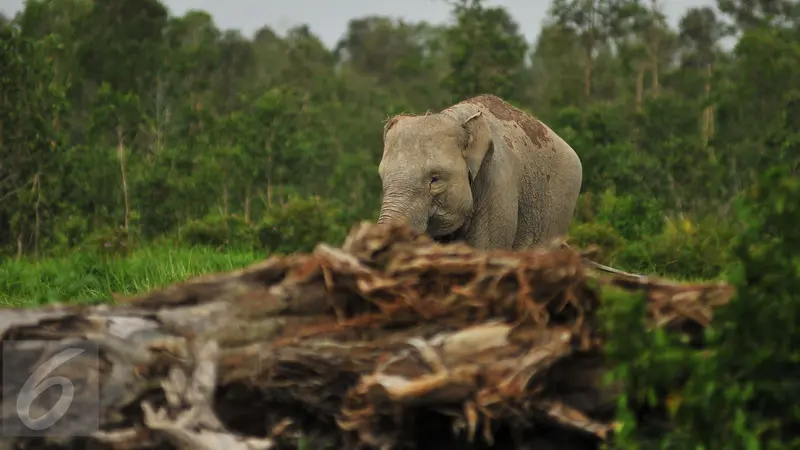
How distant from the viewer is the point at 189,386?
396cm

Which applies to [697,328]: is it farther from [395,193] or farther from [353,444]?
[395,193]

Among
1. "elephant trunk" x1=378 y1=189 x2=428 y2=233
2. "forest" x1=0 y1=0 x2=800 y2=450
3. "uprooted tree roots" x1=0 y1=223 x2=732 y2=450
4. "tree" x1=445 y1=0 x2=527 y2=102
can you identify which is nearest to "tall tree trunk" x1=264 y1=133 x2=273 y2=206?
"forest" x1=0 y1=0 x2=800 y2=450

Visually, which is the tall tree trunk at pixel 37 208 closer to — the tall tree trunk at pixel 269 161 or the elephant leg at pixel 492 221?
the tall tree trunk at pixel 269 161

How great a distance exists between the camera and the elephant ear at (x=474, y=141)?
8078 mm

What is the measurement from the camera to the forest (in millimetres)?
3625

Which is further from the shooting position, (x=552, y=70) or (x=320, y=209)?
(x=552, y=70)

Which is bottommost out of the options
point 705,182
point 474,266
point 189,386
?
point 705,182

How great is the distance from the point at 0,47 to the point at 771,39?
56.1ft

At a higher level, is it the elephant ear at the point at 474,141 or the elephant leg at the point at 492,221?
the elephant ear at the point at 474,141

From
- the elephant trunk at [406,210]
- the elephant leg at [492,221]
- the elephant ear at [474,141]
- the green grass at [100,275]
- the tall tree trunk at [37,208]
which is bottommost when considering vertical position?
the tall tree trunk at [37,208]

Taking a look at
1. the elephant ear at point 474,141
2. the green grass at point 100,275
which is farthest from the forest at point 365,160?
the elephant ear at point 474,141

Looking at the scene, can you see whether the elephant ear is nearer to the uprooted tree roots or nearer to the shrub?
the uprooted tree roots

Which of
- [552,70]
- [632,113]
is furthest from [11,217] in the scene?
[552,70]

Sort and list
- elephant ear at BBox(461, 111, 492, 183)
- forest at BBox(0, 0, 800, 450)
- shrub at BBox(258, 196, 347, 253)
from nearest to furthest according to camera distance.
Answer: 1. forest at BBox(0, 0, 800, 450)
2. elephant ear at BBox(461, 111, 492, 183)
3. shrub at BBox(258, 196, 347, 253)
